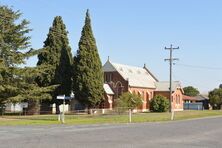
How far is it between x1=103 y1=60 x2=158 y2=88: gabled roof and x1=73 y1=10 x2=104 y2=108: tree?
620 inches

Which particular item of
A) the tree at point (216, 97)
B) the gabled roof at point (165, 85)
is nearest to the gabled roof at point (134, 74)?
the gabled roof at point (165, 85)

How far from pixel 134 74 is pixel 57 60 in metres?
28.5

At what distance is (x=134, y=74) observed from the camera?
91.8 meters

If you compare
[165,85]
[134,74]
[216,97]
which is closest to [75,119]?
[134,74]

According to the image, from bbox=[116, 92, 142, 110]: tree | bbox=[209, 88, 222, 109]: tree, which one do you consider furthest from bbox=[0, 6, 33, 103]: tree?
bbox=[209, 88, 222, 109]: tree

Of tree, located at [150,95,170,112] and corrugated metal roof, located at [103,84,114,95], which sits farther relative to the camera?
corrugated metal roof, located at [103,84,114,95]

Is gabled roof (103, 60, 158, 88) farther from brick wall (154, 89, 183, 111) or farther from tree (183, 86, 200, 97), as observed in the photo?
tree (183, 86, 200, 97)

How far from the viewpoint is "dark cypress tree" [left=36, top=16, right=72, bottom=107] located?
65000 millimetres

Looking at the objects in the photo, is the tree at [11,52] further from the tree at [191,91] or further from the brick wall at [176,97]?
the tree at [191,91]

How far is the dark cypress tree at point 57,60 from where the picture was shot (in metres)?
65.0

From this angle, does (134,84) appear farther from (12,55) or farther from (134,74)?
(12,55)

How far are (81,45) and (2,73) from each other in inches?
548

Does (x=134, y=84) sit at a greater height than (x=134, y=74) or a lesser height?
lesser

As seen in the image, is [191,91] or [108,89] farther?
[191,91]
